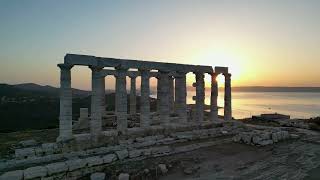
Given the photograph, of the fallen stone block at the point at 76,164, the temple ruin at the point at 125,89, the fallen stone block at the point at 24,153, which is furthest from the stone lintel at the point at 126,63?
the fallen stone block at the point at 76,164

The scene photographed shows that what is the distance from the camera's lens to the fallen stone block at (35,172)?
1362 centimetres

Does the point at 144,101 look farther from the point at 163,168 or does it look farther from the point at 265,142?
the point at 265,142

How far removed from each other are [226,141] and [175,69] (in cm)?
725

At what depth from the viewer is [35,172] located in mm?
13828

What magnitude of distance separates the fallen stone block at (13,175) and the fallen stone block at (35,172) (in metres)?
0.22

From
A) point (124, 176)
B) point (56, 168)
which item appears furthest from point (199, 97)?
point (56, 168)

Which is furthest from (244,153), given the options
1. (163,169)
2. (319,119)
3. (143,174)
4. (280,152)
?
(319,119)

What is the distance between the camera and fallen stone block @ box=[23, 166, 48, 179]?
1362 cm

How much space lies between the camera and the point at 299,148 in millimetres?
19672

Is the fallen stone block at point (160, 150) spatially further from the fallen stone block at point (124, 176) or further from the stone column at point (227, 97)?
the stone column at point (227, 97)

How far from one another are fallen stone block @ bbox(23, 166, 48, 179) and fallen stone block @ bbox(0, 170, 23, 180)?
0.22 metres

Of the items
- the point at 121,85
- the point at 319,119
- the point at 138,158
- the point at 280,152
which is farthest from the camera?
the point at 319,119

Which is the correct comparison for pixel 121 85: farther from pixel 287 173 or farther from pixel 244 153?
pixel 287 173

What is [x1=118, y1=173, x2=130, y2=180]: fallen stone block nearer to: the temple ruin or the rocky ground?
the rocky ground
